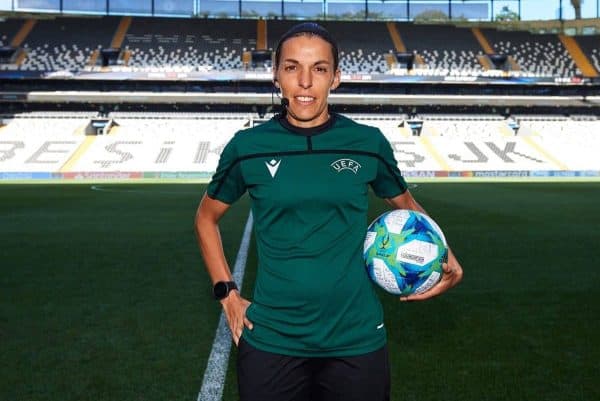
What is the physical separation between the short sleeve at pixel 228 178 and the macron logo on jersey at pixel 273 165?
0.12m

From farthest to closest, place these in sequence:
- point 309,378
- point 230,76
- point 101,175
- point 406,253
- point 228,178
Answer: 1. point 230,76
2. point 101,175
3. point 406,253
4. point 228,178
5. point 309,378

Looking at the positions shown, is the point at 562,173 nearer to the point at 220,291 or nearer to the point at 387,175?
the point at 387,175

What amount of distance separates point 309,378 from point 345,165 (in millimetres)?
705

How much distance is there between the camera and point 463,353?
16.2ft

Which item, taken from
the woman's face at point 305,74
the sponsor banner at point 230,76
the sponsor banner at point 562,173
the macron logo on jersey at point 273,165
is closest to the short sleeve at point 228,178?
the macron logo on jersey at point 273,165

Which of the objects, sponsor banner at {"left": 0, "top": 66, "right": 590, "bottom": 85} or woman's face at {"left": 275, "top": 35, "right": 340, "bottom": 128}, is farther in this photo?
sponsor banner at {"left": 0, "top": 66, "right": 590, "bottom": 85}

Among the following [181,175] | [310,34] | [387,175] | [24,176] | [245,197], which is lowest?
[181,175]

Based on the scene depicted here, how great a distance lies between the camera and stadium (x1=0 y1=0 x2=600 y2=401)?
4832mm

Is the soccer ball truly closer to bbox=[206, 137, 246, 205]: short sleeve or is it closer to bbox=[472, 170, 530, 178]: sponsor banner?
bbox=[206, 137, 246, 205]: short sleeve

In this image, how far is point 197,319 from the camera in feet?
19.6

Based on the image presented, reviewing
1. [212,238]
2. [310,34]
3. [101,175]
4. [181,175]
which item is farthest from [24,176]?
[310,34]

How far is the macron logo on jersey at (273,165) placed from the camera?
2215 millimetres

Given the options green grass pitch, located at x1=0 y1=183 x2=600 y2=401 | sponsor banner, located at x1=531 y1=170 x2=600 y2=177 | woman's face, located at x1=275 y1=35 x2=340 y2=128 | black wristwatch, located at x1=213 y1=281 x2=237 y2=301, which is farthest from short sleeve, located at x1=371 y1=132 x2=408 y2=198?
sponsor banner, located at x1=531 y1=170 x2=600 y2=177

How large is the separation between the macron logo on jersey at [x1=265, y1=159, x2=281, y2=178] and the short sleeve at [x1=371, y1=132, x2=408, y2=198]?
15.0 inches
